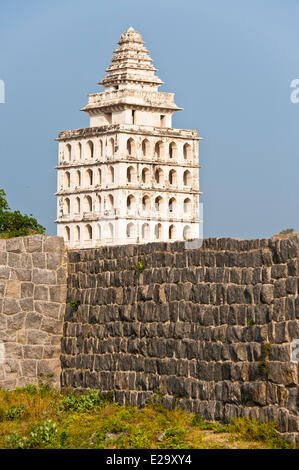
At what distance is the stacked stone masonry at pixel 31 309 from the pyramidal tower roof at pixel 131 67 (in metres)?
76.1

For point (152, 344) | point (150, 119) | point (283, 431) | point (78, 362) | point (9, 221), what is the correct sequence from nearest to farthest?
1. point (283, 431)
2. point (152, 344)
3. point (78, 362)
4. point (9, 221)
5. point (150, 119)

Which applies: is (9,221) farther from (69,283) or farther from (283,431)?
(283,431)

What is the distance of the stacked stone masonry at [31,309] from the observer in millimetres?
30250

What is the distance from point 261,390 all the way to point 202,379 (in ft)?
7.04

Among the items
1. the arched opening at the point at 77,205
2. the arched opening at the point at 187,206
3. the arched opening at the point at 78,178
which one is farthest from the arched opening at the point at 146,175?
the arched opening at the point at 77,205

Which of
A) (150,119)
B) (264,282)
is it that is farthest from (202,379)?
(150,119)

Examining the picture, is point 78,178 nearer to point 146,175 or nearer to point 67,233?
point 67,233

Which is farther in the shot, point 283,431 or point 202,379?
point 202,379

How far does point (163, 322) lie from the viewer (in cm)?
2705

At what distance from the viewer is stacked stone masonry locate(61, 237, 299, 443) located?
76.2ft

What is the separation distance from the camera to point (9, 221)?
234 feet

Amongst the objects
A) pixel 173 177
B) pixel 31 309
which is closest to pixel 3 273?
pixel 31 309

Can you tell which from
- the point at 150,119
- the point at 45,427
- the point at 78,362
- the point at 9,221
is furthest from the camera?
the point at 150,119

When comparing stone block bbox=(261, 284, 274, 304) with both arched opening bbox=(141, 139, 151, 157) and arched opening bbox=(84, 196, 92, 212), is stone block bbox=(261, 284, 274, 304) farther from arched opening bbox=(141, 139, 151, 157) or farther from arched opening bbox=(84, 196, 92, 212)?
arched opening bbox=(84, 196, 92, 212)
